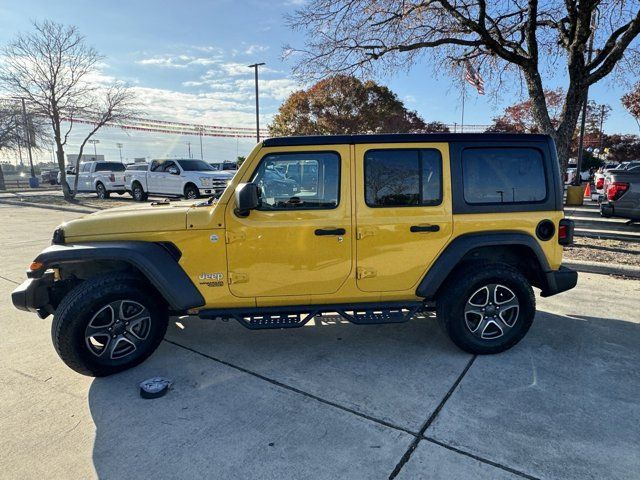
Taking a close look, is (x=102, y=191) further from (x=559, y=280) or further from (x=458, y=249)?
(x=559, y=280)

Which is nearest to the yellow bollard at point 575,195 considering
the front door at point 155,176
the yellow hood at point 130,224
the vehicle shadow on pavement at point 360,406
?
the vehicle shadow on pavement at point 360,406

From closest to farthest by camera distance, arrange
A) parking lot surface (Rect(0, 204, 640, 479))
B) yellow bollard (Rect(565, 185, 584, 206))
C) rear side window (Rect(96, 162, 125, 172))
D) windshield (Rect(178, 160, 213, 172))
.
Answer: parking lot surface (Rect(0, 204, 640, 479)), yellow bollard (Rect(565, 185, 584, 206)), windshield (Rect(178, 160, 213, 172)), rear side window (Rect(96, 162, 125, 172))

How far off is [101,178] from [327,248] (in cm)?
2057

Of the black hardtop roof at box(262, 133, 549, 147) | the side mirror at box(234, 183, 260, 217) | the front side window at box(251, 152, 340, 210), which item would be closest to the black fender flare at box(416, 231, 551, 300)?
the black hardtop roof at box(262, 133, 549, 147)

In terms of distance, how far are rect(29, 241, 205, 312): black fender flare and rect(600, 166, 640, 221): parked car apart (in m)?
8.55

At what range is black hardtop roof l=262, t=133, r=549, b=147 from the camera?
3328 mm

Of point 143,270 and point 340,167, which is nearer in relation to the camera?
point 143,270

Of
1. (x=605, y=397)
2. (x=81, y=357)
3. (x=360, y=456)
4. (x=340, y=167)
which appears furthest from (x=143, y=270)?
(x=605, y=397)

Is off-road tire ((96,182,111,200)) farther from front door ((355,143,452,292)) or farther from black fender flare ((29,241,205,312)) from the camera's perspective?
front door ((355,143,452,292))

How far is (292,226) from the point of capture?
10.7 ft

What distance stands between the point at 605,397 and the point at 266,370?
99.1 inches

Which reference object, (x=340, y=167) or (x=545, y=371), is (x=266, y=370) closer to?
(x=340, y=167)

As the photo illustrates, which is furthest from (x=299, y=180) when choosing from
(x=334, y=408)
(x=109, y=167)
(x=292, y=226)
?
(x=109, y=167)

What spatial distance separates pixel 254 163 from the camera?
326cm
